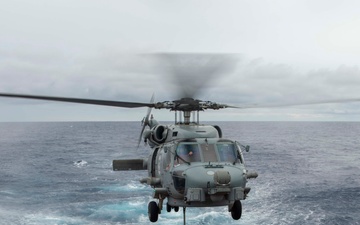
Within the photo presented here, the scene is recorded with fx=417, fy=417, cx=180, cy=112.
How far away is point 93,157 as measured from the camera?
12488 cm

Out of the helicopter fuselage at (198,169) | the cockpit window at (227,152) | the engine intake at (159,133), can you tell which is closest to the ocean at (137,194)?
the engine intake at (159,133)

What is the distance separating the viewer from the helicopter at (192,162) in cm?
1848

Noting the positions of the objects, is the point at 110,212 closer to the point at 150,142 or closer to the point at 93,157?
the point at 150,142

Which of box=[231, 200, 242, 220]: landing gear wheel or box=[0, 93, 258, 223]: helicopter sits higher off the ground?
box=[0, 93, 258, 223]: helicopter

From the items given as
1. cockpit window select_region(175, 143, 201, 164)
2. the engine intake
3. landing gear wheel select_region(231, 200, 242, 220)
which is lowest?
landing gear wheel select_region(231, 200, 242, 220)

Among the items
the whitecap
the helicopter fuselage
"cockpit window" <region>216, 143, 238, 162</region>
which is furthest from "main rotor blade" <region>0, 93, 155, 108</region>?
the whitecap

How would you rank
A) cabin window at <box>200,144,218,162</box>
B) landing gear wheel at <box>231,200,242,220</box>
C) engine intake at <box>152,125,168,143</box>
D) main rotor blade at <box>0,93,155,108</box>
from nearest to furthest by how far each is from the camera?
main rotor blade at <box>0,93,155,108</box>
cabin window at <box>200,144,218,162</box>
landing gear wheel at <box>231,200,242,220</box>
engine intake at <box>152,125,168,143</box>

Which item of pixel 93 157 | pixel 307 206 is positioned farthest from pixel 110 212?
pixel 93 157

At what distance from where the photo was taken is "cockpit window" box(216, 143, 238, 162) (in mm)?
19930

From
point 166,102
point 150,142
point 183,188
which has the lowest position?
point 183,188

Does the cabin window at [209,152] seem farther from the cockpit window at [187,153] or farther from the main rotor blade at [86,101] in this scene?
the main rotor blade at [86,101]

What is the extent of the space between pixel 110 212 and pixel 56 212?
829cm

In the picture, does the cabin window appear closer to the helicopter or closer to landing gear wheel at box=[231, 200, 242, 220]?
the helicopter

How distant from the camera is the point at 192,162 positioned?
63.8 feet
